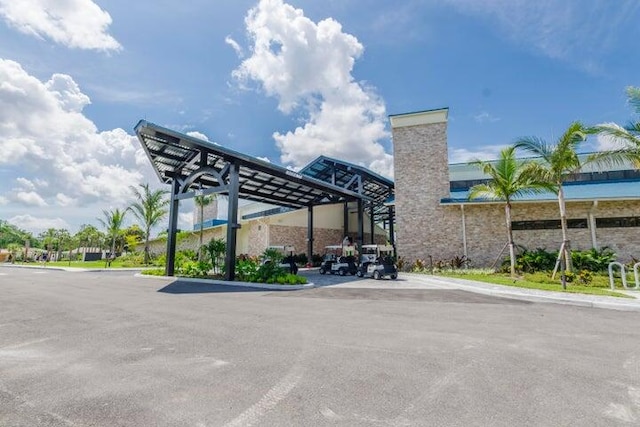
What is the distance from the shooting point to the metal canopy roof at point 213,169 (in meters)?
14.1

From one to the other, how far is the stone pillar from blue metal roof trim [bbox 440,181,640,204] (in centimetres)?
106

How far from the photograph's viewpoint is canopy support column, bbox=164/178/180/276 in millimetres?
17328

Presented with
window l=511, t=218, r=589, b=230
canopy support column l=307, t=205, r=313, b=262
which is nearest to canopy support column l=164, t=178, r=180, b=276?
canopy support column l=307, t=205, r=313, b=262

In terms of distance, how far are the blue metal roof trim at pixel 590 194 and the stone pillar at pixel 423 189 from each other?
1.06m

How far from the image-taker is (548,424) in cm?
273

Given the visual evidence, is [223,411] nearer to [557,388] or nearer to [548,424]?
[548,424]

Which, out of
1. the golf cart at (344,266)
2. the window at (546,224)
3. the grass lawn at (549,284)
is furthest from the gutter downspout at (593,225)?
the golf cart at (344,266)

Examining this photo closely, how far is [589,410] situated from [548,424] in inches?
23.6

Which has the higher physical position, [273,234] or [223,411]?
[273,234]

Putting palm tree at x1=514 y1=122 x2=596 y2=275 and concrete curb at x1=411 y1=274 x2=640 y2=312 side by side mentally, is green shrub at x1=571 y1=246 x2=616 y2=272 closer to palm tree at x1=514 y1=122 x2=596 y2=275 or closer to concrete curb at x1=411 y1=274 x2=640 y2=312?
palm tree at x1=514 y1=122 x2=596 y2=275

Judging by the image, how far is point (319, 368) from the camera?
157 inches

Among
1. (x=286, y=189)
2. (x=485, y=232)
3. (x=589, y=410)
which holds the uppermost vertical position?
(x=286, y=189)

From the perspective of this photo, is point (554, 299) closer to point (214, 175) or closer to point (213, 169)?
point (214, 175)

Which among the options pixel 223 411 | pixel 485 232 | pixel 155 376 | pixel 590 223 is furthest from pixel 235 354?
pixel 590 223
